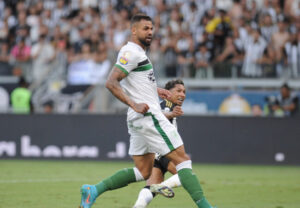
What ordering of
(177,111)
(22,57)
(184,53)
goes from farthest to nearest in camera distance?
(22,57)
(184,53)
(177,111)

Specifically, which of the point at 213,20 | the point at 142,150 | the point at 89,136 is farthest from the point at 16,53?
the point at 142,150

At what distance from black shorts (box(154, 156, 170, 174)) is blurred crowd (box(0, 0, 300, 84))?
1003cm

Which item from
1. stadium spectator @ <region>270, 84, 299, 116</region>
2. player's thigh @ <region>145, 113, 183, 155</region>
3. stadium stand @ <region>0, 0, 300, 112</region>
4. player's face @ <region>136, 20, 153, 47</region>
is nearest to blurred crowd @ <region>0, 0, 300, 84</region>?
stadium stand @ <region>0, 0, 300, 112</region>

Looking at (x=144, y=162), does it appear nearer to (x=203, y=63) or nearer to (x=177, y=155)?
(x=177, y=155)

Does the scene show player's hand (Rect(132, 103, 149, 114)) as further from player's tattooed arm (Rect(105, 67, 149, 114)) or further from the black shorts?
the black shorts

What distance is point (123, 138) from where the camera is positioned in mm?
18062

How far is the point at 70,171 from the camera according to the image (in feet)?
50.1

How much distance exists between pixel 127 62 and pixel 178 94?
4.97 feet

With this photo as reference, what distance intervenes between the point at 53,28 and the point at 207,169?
963cm

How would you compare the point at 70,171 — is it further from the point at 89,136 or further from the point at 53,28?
the point at 53,28

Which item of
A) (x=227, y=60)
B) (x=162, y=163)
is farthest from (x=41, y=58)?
(x=162, y=163)

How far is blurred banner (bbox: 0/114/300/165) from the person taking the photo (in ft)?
57.5

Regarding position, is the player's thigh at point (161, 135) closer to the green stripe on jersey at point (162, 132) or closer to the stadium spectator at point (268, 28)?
the green stripe on jersey at point (162, 132)

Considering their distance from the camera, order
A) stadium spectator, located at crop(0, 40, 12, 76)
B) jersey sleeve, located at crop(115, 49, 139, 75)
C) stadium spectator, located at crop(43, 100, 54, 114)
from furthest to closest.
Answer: stadium spectator, located at crop(0, 40, 12, 76)
stadium spectator, located at crop(43, 100, 54, 114)
jersey sleeve, located at crop(115, 49, 139, 75)
